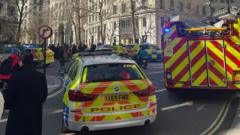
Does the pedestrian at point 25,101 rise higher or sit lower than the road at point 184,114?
higher

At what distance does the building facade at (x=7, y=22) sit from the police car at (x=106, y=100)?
38.1 m

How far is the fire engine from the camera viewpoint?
30.8ft

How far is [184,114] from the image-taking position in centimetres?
858

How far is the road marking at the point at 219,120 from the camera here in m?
7.07

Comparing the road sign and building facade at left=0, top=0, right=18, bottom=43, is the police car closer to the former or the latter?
the road sign

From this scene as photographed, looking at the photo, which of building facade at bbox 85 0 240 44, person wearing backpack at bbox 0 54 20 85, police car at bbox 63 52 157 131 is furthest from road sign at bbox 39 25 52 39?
building facade at bbox 85 0 240 44

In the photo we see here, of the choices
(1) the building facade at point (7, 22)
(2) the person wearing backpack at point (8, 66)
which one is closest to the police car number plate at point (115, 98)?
(2) the person wearing backpack at point (8, 66)

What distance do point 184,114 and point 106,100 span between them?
3008 millimetres

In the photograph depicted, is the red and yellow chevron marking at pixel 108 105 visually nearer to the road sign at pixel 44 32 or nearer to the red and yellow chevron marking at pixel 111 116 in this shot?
the red and yellow chevron marking at pixel 111 116

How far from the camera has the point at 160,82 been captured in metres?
15.0

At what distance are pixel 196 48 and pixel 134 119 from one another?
13.6 feet

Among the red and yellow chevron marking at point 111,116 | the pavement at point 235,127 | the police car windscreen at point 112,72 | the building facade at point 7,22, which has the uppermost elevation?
the building facade at point 7,22

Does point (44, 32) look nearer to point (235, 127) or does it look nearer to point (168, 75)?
point (168, 75)

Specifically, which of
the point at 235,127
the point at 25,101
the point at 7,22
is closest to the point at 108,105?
the point at 25,101
